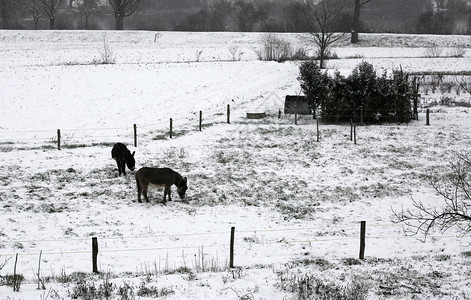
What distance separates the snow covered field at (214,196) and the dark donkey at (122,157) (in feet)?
1.70

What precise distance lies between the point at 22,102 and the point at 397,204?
29584 mm

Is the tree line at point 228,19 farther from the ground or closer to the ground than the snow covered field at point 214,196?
farther from the ground

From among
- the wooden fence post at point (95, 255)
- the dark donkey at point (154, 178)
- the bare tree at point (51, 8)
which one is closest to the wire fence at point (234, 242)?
the wooden fence post at point (95, 255)

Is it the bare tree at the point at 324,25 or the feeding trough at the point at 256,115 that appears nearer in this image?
the feeding trough at the point at 256,115

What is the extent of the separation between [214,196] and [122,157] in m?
4.23

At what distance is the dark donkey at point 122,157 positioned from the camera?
1922cm

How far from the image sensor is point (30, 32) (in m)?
68.8

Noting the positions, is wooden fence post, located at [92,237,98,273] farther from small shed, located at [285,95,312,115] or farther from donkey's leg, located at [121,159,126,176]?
small shed, located at [285,95,312,115]

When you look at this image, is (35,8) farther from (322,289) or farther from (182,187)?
(322,289)

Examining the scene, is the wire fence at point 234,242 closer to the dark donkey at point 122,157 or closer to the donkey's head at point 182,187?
the donkey's head at point 182,187

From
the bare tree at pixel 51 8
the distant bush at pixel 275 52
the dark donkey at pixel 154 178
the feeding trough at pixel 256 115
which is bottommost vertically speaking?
the dark donkey at pixel 154 178

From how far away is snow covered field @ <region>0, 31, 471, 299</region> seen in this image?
37.0ft

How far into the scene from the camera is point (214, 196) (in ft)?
58.3

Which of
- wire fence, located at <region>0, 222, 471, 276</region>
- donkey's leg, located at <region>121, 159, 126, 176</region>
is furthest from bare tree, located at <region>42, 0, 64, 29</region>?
wire fence, located at <region>0, 222, 471, 276</region>
